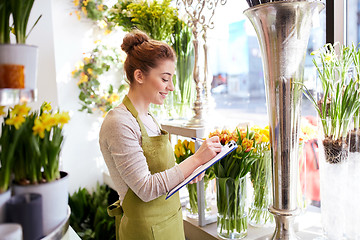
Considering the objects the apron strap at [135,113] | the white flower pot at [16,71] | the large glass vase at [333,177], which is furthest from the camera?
the apron strap at [135,113]

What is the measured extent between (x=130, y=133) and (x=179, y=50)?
849 millimetres

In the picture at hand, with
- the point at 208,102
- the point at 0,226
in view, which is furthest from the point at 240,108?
the point at 0,226

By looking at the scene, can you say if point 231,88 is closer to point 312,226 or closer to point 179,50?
point 179,50

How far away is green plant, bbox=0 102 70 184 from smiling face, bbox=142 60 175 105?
66 centimetres

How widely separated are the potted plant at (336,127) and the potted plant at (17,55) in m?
0.88

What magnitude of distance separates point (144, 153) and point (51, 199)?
652 millimetres

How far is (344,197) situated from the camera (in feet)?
3.69

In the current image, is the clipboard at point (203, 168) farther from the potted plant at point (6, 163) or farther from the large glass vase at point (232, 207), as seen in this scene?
the potted plant at point (6, 163)

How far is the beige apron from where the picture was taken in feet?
4.02

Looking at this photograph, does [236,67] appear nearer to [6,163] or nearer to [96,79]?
[96,79]

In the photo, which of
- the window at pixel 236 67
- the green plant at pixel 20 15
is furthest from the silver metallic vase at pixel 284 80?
the window at pixel 236 67

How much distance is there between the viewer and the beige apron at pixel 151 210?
1226mm

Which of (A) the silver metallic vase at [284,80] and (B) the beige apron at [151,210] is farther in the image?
(B) the beige apron at [151,210]

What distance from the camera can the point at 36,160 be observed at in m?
0.57
